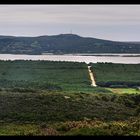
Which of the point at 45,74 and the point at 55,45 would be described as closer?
the point at 45,74

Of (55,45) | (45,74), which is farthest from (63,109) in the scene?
(55,45)

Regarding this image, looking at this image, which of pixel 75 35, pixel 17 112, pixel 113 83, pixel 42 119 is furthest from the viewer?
pixel 75 35

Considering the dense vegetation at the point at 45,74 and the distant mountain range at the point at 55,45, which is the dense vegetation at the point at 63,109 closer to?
the dense vegetation at the point at 45,74

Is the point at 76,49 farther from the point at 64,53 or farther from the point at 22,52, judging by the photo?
the point at 22,52

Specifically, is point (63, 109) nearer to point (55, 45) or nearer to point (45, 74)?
point (45, 74)

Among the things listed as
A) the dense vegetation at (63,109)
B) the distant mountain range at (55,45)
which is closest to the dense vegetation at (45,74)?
the dense vegetation at (63,109)

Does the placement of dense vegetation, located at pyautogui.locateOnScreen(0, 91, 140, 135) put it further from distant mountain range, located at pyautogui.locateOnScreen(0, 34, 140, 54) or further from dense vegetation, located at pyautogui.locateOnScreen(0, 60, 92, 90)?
distant mountain range, located at pyautogui.locateOnScreen(0, 34, 140, 54)

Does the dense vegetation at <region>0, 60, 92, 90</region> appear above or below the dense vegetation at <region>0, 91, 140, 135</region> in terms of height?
below

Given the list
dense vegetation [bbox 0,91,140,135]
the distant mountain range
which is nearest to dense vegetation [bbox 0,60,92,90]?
dense vegetation [bbox 0,91,140,135]
